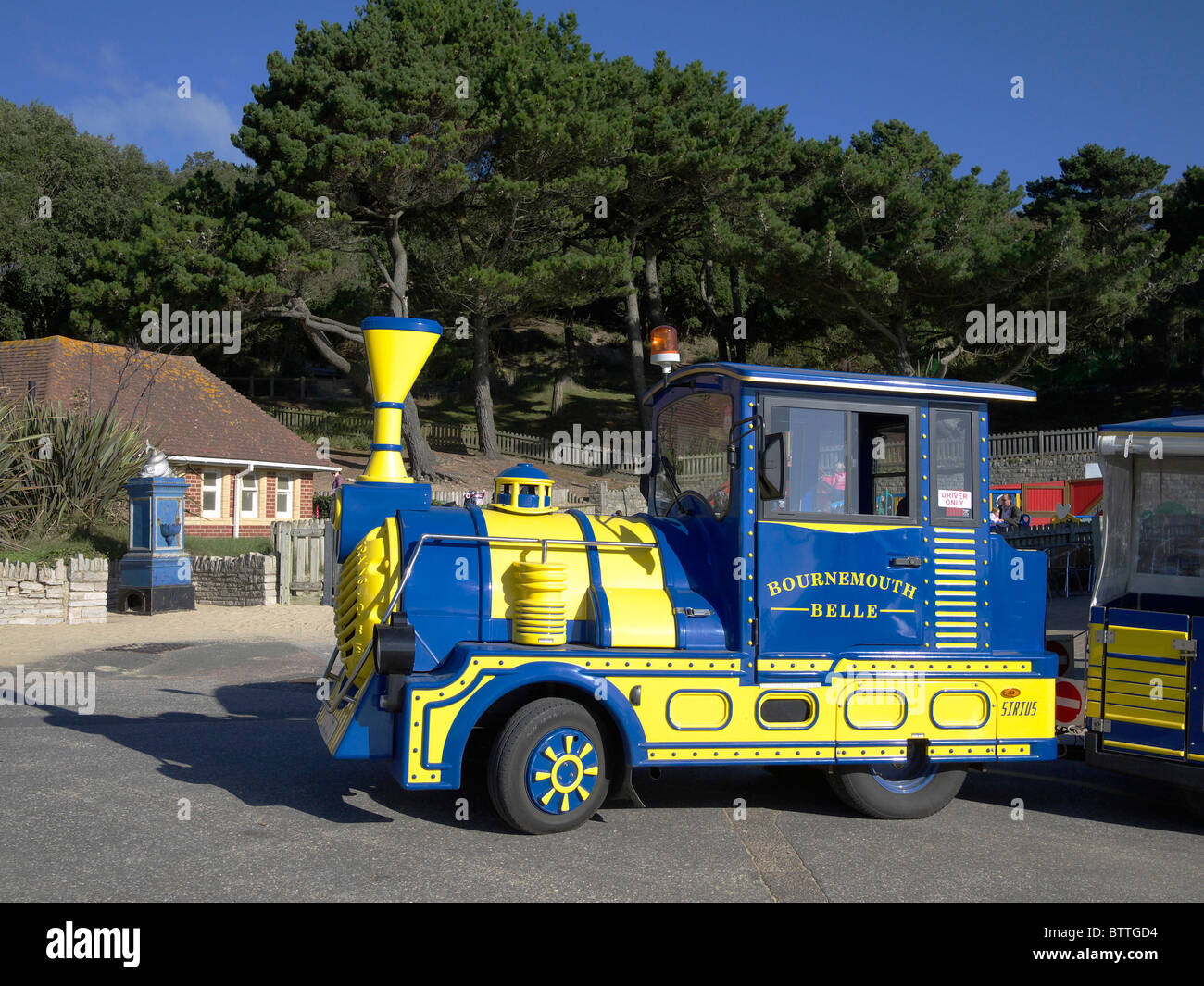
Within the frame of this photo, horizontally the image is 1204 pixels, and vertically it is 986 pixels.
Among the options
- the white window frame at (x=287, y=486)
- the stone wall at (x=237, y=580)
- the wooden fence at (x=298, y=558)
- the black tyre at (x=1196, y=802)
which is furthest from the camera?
the white window frame at (x=287, y=486)

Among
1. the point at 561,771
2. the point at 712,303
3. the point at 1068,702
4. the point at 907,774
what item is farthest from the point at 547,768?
the point at 712,303

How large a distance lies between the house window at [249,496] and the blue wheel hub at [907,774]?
23.7 m

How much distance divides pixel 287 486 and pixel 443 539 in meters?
24.7

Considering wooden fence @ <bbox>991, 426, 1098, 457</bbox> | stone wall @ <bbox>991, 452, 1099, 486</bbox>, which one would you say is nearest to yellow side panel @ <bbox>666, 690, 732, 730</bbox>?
stone wall @ <bbox>991, 452, 1099, 486</bbox>

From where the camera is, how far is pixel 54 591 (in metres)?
14.9

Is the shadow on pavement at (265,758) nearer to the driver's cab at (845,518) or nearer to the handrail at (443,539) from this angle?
the handrail at (443,539)

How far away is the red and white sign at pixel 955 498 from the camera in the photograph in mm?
6391

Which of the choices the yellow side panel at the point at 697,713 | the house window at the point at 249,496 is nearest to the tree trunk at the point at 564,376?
the house window at the point at 249,496

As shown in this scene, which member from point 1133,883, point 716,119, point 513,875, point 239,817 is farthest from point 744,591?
point 716,119

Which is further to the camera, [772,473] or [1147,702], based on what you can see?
[1147,702]

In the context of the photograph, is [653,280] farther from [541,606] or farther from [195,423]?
[541,606]

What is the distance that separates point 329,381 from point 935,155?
32.1m

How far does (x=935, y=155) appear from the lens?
40.3 metres

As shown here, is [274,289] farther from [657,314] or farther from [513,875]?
[513,875]
